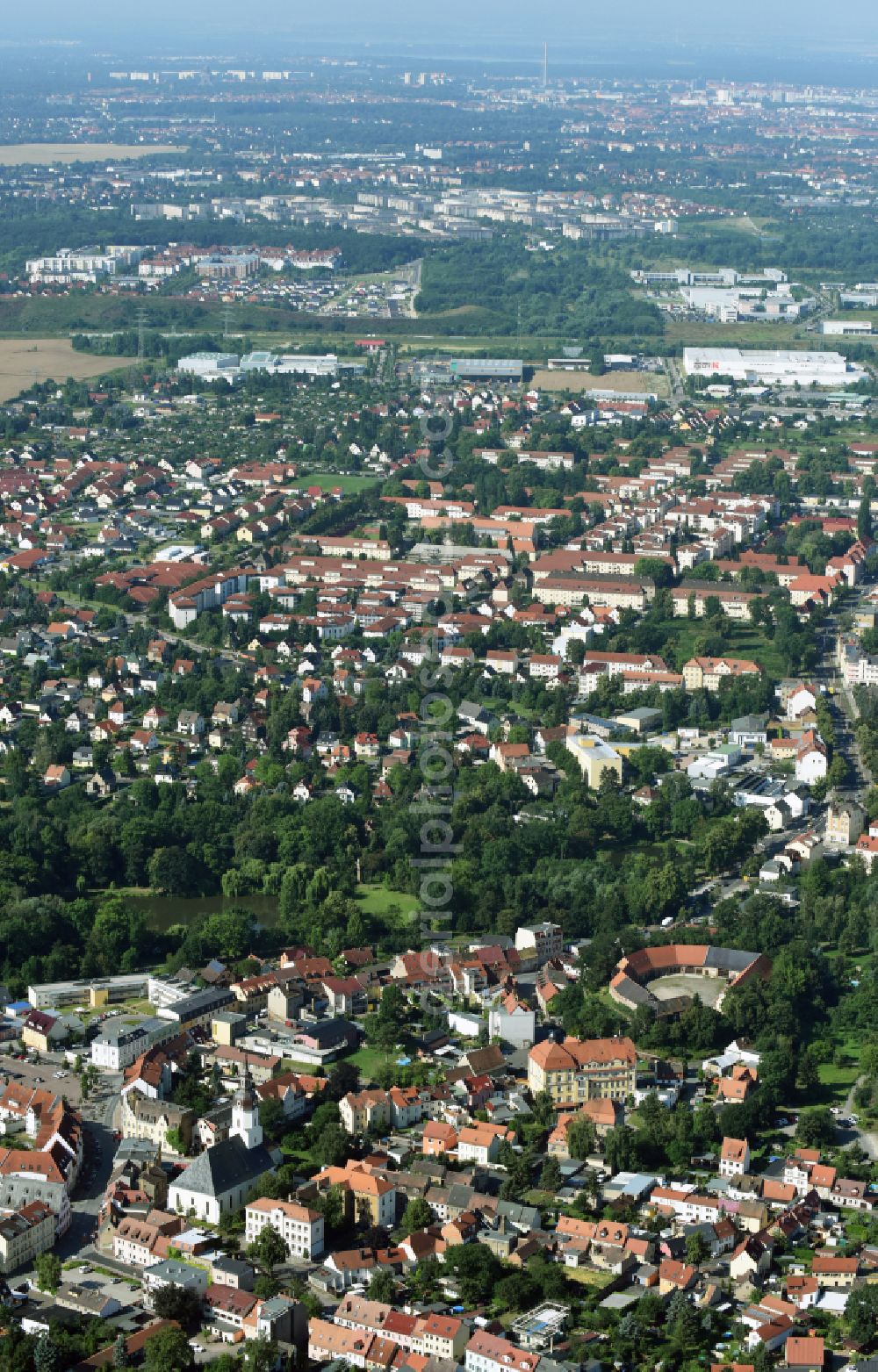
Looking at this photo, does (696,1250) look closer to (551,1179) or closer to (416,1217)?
(551,1179)

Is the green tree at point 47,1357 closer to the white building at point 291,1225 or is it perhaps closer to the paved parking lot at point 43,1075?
the white building at point 291,1225

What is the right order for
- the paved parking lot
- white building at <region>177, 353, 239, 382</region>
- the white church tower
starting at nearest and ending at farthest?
the white church tower < the paved parking lot < white building at <region>177, 353, 239, 382</region>

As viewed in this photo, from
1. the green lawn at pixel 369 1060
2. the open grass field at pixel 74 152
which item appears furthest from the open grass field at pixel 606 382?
the open grass field at pixel 74 152

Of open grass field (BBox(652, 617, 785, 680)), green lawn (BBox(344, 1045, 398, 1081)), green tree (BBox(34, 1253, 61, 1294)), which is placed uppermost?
green tree (BBox(34, 1253, 61, 1294))

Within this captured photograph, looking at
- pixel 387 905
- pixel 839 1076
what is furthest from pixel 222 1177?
pixel 387 905

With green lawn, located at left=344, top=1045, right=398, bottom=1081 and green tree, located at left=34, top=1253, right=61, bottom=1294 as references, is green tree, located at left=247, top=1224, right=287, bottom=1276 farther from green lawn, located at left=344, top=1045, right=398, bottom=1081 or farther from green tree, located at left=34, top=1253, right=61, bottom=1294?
green lawn, located at left=344, top=1045, right=398, bottom=1081

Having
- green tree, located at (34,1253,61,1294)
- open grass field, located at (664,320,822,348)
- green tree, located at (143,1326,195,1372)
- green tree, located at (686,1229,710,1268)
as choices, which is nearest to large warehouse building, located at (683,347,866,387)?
open grass field, located at (664,320,822,348)

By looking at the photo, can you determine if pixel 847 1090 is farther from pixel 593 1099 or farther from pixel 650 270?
pixel 650 270
